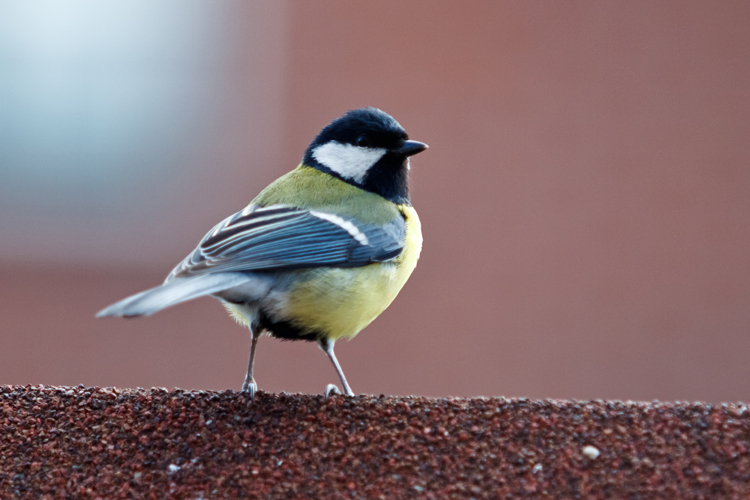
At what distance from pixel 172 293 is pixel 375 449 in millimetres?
535

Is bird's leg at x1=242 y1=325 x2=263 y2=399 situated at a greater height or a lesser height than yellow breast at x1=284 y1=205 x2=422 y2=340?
lesser

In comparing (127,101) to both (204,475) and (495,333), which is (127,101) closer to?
(495,333)

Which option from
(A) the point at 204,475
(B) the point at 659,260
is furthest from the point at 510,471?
(B) the point at 659,260

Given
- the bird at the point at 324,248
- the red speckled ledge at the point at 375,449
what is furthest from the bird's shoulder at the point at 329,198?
the red speckled ledge at the point at 375,449

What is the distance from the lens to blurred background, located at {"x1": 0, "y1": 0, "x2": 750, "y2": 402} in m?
5.23

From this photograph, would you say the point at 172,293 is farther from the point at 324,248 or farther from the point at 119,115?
the point at 119,115

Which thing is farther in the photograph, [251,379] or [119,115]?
[119,115]

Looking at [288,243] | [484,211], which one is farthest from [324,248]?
[484,211]

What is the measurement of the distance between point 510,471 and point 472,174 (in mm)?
4057

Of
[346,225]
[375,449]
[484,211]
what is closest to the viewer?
[375,449]

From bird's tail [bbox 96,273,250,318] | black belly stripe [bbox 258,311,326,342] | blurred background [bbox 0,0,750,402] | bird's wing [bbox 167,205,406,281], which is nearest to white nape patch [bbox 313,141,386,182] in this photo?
bird's wing [bbox 167,205,406,281]

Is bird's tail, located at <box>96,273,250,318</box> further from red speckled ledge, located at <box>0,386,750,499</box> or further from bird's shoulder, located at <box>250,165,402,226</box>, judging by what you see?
bird's shoulder, located at <box>250,165,402,226</box>

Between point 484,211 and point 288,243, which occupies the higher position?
point 288,243

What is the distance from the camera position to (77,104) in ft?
18.7
